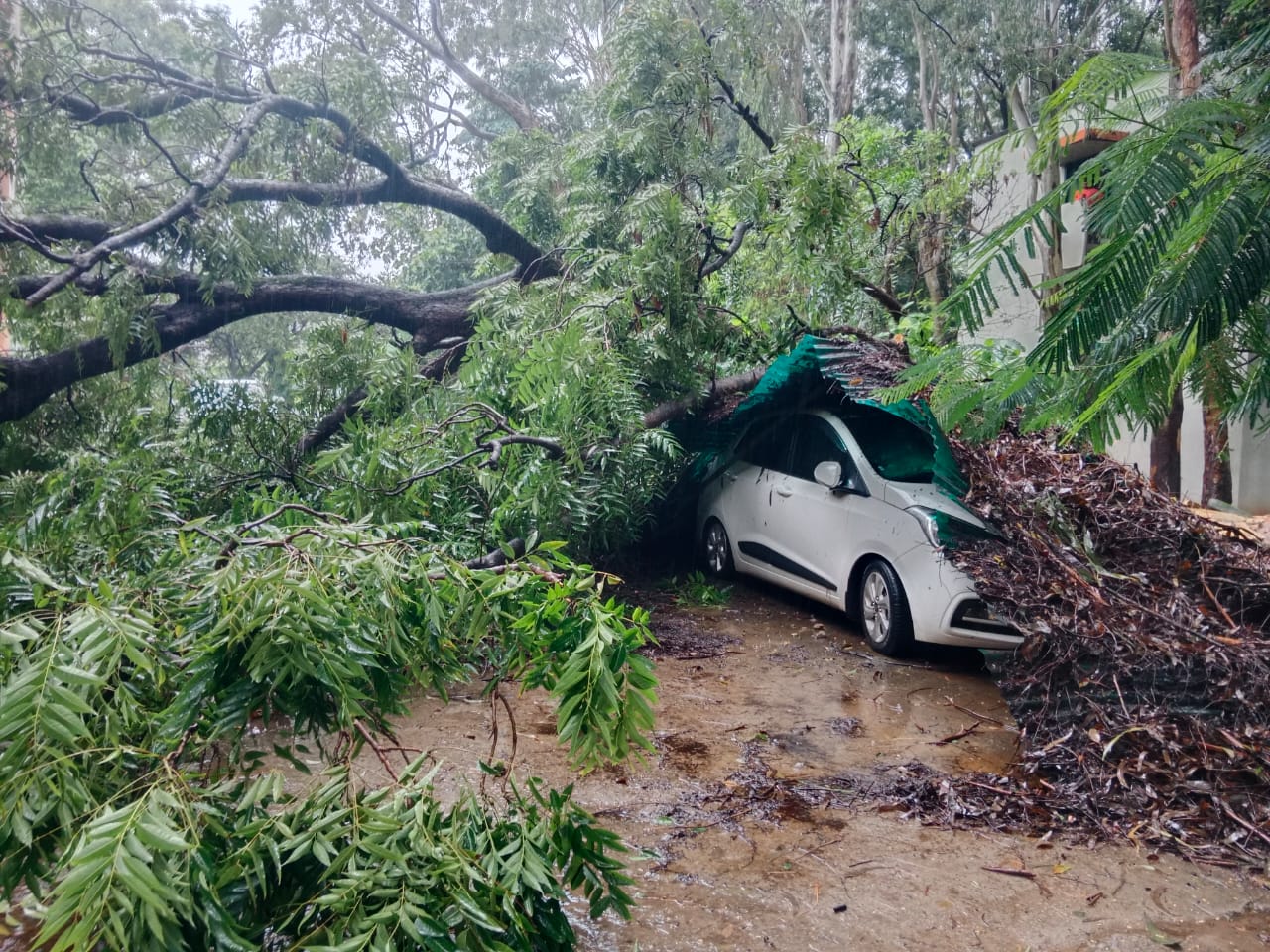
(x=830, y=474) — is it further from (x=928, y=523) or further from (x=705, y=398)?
(x=705, y=398)

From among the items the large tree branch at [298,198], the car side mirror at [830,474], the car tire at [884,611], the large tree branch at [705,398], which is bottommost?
the car tire at [884,611]

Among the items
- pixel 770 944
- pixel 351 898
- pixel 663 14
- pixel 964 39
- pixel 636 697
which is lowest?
pixel 770 944

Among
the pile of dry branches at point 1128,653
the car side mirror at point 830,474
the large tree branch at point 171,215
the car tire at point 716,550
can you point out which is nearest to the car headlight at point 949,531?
the pile of dry branches at point 1128,653

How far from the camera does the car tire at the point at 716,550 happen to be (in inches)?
347

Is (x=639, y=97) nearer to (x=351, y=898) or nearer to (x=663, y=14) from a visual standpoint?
(x=663, y=14)

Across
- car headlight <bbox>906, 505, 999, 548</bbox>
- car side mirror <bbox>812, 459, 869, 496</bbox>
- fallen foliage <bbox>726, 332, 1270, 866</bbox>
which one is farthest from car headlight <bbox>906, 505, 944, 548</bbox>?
car side mirror <bbox>812, 459, 869, 496</bbox>

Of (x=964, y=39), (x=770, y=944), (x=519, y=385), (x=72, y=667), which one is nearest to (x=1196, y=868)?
(x=770, y=944)

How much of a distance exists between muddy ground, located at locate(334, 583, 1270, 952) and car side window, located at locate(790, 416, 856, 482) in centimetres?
165

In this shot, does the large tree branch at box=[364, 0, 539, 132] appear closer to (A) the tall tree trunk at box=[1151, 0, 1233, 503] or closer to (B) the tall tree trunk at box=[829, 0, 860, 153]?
(B) the tall tree trunk at box=[829, 0, 860, 153]

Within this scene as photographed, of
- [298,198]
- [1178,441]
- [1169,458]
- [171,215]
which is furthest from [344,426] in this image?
[1178,441]

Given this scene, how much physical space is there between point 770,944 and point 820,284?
5921 mm

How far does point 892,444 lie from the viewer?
723 centimetres

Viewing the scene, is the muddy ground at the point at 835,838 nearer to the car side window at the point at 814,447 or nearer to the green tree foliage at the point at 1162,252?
the car side window at the point at 814,447

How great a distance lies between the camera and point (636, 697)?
252 cm
